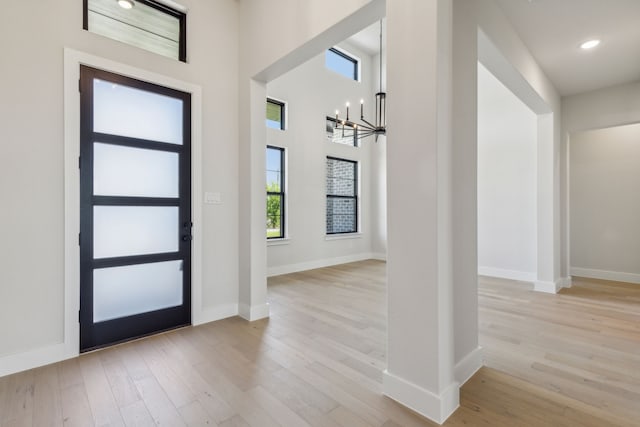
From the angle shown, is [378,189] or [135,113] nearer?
[135,113]

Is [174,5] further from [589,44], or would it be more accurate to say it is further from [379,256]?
[379,256]

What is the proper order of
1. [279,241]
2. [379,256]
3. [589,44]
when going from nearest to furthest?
[589,44], [279,241], [379,256]

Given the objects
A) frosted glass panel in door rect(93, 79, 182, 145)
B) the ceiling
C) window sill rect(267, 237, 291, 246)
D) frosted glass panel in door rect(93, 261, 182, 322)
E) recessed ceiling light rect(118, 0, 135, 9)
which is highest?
recessed ceiling light rect(118, 0, 135, 9)

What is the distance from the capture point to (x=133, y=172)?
110 inches

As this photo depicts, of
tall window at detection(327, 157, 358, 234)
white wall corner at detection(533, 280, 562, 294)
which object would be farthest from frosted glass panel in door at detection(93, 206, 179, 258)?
white wall corner at detection(533, 280, 562, 294)

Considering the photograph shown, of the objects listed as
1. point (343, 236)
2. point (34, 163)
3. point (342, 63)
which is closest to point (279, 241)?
point (343, 236)

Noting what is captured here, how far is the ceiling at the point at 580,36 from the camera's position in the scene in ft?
9.03

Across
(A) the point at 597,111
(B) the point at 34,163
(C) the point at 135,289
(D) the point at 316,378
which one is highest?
(A) the point at 597,111

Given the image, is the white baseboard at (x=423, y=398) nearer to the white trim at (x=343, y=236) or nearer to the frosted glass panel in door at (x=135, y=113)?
the frosted glass panel in door at (x=135, y=113)

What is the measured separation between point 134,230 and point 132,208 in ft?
0.69

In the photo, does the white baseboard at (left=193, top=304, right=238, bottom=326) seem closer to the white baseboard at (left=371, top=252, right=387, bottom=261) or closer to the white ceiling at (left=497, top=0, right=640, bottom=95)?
the white ceiling at (left=497, top=0, right=640, bottom=95)

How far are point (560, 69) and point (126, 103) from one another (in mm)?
5291

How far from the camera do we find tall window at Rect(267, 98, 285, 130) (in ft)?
18.4

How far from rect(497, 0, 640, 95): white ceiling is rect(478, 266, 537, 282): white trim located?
10.1 feet
